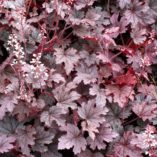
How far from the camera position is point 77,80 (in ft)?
10.5

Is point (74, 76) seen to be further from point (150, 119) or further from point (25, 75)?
point (150, 119)

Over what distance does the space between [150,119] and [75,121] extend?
0.62 metres

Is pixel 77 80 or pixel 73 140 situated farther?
pixel 77 80

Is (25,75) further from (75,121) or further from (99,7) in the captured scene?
(99,7)

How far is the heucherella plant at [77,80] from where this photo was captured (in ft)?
9.63

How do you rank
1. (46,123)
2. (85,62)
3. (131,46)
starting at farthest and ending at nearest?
(131,46) < (85,62) < (46,123)

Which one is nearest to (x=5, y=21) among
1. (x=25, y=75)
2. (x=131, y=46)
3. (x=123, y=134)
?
(x=25, y=75)

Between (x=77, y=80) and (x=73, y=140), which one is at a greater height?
(x=77, y=80)

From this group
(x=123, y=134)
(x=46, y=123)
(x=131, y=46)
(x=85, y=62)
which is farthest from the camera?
(x=131, y=46)

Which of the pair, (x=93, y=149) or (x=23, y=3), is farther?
(x=23, y=3)

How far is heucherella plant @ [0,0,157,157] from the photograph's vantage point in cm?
294

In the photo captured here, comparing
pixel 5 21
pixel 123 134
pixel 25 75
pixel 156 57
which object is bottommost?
pixel 123 134

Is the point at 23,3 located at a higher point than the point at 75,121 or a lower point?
higher

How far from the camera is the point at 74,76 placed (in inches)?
132
